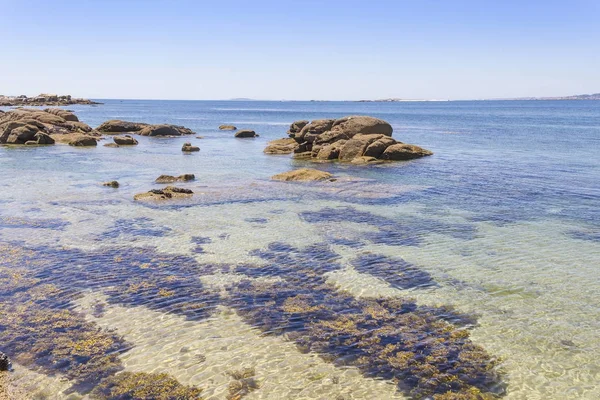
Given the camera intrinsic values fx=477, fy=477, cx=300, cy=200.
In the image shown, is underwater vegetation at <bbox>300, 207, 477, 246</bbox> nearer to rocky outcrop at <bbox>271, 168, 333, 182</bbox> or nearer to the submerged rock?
rocky outcrop at <bbox>271, 168, 333, 182</bbox>

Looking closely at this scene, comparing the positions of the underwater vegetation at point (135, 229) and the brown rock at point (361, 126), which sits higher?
the brown rock at point (361, 126)

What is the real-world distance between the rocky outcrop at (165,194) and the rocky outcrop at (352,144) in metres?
16.5

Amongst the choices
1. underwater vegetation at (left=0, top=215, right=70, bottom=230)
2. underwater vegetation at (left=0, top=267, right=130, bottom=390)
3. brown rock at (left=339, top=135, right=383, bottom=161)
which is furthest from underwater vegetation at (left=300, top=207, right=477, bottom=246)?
brown rock at (left=339, top=135, right=383, bottom=161)

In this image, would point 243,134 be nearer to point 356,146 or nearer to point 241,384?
point 356,146

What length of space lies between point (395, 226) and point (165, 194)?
39.0 feet

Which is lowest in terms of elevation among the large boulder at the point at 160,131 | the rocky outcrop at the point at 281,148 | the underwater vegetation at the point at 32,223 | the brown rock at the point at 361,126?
the underwater vegetation at the point at 32,223

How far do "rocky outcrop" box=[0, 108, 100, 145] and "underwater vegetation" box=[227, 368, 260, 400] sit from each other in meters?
50.3

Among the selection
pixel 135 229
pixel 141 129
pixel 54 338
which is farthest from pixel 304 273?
pixel 141 129

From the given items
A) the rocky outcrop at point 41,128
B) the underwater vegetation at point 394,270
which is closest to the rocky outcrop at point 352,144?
the underwater vegetation at point 394,270

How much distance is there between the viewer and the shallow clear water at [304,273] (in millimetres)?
8719

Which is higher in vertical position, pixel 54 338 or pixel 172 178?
pixel 172 178

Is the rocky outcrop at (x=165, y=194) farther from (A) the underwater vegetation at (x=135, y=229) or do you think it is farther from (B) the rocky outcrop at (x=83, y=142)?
(B) the rocky outcrop at (x=83, y=142)

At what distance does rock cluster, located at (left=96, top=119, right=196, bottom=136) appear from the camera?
65206mm

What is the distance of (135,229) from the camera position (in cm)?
1822
